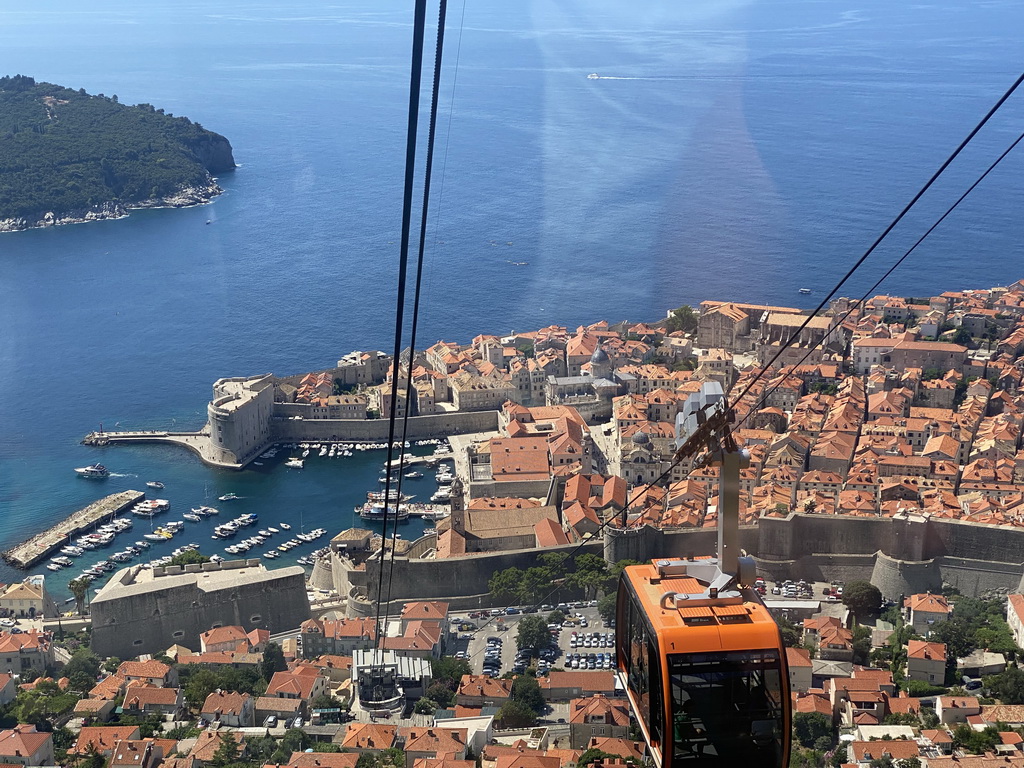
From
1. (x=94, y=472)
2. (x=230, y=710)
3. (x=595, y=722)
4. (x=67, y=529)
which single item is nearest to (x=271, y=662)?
(x=230, y=710)

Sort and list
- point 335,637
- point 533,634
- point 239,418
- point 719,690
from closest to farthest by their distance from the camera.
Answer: point 719,690 → point 533,634 → point 335,637 → point 239,418

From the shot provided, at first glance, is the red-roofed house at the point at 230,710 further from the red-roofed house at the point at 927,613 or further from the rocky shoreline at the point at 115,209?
the rocky shoreline at the point at 115,209

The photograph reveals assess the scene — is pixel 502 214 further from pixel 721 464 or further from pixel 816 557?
pixel 721 464

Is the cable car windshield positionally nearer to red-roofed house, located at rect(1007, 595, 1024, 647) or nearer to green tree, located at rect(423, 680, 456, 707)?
green tree, located at rect(423, 680, 456, 707)

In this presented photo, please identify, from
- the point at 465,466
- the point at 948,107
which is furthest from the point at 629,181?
the point at 465,466

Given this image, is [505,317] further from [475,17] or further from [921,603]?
[475,17]
